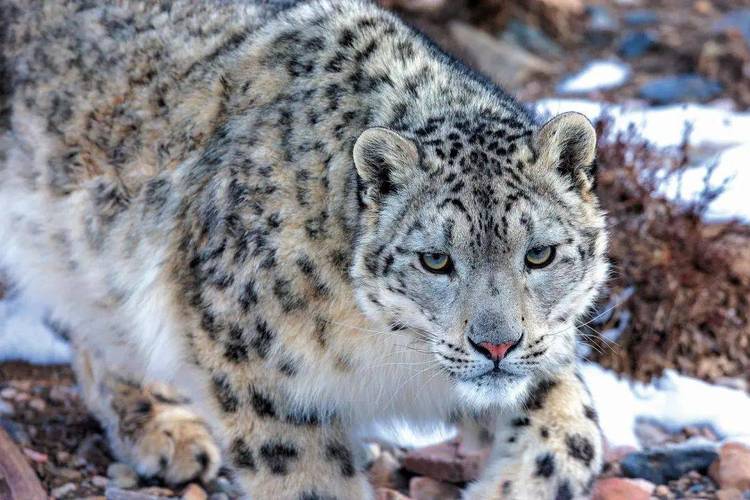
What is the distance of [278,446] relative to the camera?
15.0ft

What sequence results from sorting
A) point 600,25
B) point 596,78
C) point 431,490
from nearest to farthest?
point 431,490 < point 596,78 < point 600,25

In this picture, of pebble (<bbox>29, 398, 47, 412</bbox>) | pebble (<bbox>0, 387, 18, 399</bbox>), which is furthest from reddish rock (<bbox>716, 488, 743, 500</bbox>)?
pebble (<bbox>0, 387, 18, 399</bbox>)

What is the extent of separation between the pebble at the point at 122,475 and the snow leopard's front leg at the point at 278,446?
1.16m

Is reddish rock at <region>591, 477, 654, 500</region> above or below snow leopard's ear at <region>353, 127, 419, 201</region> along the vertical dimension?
below

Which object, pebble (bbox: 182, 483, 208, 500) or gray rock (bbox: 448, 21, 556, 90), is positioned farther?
Result: gray rock (bbox: 448, 21, 556, 90)

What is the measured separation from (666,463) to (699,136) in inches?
135

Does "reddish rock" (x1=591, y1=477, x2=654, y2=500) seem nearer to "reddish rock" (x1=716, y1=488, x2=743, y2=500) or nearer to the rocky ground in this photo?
the rocky ground

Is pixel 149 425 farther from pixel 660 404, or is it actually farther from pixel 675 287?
pixel 675 287

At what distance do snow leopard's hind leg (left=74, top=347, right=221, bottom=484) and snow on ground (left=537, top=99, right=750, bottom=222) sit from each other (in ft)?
8.21

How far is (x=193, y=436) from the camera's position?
228 inches

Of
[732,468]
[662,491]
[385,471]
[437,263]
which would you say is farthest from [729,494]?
[437,263]

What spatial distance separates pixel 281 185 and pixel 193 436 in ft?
5.91

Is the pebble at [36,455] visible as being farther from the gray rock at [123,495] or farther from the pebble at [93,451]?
the gray rock at [123,495]

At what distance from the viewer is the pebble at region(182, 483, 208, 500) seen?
5410 millimetres
